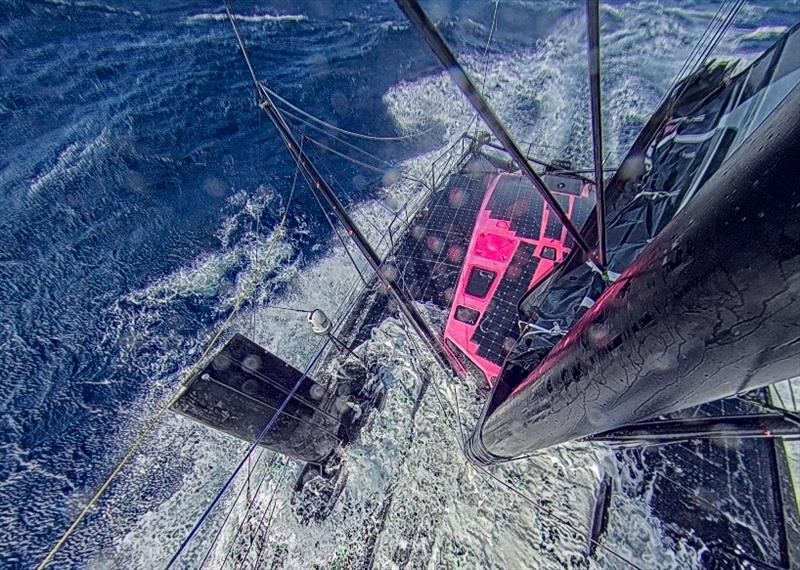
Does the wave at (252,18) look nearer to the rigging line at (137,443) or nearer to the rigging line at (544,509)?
the rigging line at (137,443)

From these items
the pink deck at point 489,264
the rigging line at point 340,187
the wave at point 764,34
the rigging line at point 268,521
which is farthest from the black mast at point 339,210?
the wave at point 764,34

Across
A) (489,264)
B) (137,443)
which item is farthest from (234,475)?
(489,264)

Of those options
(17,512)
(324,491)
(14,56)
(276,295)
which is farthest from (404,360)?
(14,56)

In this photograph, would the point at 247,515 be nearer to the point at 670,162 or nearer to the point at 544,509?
the point at 544,509

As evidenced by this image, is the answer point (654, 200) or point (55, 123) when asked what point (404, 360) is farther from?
point (55, 123)

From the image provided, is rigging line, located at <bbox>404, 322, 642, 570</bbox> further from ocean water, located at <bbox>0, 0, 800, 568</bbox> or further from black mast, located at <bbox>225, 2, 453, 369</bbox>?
black mast, located at <bbox>225, 2, 453, 369</bbox>

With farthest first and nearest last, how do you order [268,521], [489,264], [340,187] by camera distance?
[340,187] → [489,264] → [268,521]
